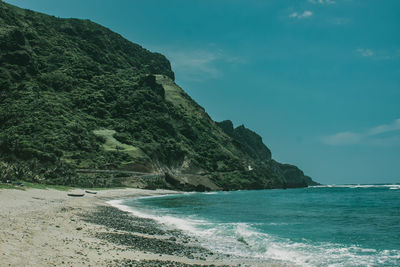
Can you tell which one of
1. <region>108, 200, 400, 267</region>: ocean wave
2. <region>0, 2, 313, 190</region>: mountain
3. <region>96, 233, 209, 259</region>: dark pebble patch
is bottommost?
<region>108, 200, 400, 267</region>: ocean wave

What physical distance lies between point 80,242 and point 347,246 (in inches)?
656

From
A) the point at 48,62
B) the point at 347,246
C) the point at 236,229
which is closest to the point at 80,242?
the point at 236,229

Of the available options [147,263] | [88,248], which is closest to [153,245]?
[88,248]

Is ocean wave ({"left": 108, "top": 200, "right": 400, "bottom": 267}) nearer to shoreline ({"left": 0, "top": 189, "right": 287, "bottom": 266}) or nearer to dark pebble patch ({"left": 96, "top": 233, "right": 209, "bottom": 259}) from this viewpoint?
shoreline ({"left": 0, "top": 189, "right": 287, "bottom": 266})

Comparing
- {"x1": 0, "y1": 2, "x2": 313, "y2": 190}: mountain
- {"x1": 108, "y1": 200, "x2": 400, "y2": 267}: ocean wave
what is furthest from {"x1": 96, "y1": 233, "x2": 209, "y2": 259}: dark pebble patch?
{"x1": 0, "y1": 2, "x2": 313, "y2": 190}: mountain

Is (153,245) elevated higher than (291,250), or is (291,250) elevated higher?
(153,245)

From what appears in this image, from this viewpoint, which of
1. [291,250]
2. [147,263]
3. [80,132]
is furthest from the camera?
[80,132]

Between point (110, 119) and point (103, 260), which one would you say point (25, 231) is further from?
point (110, 119)

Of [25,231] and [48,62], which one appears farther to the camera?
[48,62]

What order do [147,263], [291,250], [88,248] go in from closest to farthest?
1. [147,263]
2. [88,248]
3. [291,250]

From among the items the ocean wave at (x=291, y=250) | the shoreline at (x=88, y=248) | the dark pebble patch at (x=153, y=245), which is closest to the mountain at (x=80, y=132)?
the shoreline at (x=88, y=248)

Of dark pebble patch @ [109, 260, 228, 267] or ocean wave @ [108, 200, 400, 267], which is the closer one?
dark pebble patch @ [109, 260, 228, 267]

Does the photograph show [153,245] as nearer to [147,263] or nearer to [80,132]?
[147,263]

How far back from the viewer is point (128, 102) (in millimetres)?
191250
